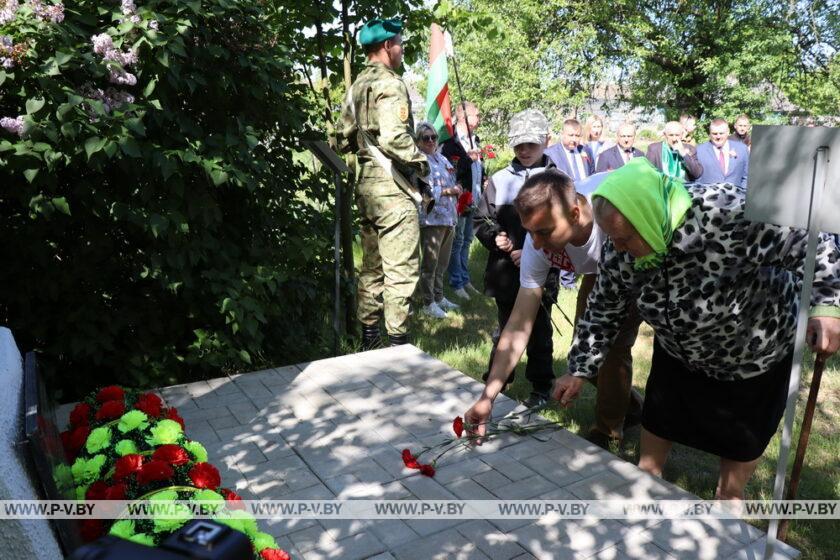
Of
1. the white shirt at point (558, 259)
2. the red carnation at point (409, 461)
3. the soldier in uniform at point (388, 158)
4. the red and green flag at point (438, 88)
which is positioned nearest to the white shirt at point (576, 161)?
the red and green flag at point (438, 88)

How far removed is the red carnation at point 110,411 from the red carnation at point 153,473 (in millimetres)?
701

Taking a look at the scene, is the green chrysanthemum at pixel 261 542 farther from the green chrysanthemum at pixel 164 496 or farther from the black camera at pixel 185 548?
the black camera at pixel 185 548

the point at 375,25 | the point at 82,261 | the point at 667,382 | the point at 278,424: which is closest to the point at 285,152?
the point at 375,25

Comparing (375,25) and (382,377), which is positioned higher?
(375,25)

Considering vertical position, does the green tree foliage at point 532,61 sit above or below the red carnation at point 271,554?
above

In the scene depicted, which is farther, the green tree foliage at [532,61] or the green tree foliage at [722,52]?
the green tree foliage at [722,52]

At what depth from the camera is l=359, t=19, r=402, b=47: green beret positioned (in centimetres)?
490

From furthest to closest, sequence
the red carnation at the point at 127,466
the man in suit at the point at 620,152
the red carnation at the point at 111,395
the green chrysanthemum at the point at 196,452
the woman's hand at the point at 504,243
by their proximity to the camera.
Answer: the man in suit at the point at 620,152, the woman's hand at the point at 504,243, the red carnation at the point at 111,395, the green chrysanthemum at the point at 196,452, the red carnation at the point at 127,466

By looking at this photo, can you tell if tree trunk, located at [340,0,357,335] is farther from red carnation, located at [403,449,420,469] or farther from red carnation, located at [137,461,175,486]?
red carnation, located at [137,461,175,486]

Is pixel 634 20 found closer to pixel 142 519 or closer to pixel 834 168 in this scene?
pixel 834 168

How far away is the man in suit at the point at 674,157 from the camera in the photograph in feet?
27.6

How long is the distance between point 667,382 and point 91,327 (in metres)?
3.32

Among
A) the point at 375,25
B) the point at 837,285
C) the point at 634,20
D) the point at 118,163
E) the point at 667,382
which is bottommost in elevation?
the point at 667,382

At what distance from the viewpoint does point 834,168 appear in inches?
90.1
